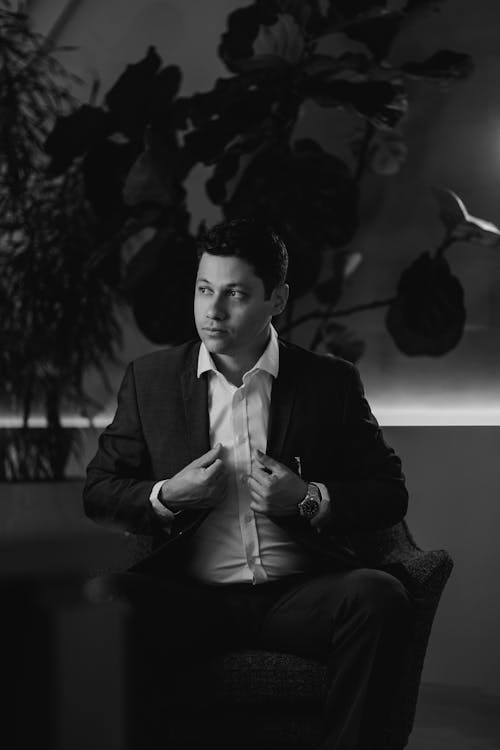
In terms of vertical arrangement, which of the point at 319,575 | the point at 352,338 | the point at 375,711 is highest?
the point at 352,338

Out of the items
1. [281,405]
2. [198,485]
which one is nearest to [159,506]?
[198,485]

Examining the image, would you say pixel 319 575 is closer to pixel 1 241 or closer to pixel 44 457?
pixel 44 457

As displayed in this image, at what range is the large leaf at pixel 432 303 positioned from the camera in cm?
345

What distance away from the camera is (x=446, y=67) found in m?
3.31

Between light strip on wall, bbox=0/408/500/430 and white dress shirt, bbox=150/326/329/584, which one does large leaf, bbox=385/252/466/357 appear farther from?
white dress shirt, bbox=150/326/329/584

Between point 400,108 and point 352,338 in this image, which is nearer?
point 400,108

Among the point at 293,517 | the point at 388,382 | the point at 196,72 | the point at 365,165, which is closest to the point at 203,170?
the point at 196,72

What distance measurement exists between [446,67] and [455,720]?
6.35ft

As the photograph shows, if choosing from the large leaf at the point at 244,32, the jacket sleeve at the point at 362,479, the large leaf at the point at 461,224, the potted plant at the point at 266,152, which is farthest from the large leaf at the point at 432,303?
the jacket sleeve at the point at 362,479

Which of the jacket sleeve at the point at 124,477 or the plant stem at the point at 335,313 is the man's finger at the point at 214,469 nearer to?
the jacket sleeve at the point at 124,477

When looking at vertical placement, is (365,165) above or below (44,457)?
above

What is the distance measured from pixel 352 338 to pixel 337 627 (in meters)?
1.60

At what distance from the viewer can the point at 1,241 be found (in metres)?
4.05

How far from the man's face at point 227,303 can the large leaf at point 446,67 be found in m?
1.22
